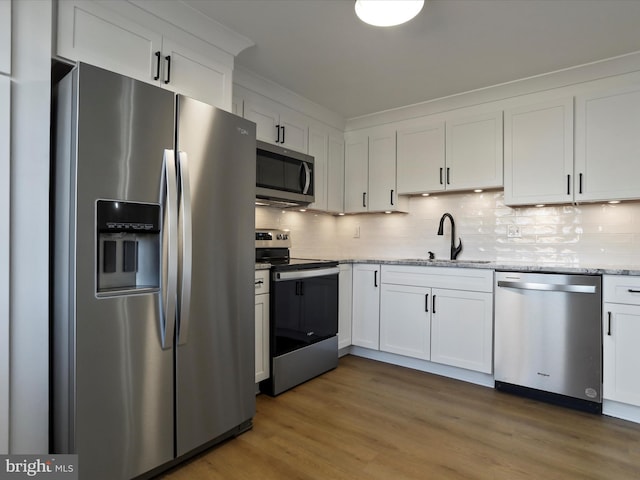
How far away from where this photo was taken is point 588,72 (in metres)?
2.76

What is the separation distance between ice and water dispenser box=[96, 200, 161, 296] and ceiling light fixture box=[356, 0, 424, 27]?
1.41 metres

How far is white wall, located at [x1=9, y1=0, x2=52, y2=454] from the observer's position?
1.51 metres

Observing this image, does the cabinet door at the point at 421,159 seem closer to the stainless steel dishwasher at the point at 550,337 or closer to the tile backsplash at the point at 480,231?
the tile backsplash at the point at 480,231

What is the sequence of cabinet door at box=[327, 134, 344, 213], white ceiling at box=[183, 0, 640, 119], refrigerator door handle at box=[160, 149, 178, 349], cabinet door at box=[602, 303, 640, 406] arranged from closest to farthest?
refrigerator door handle at box=[160, 149, 178, 349], white ceiling at box=[183, 0, 640, 119], cabinet door at box=[602, 303, 640, 406], cabinet door at box=[327, 134, 344, 213]

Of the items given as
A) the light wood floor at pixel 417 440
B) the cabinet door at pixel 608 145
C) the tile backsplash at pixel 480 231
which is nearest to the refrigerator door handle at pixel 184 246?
the light wood floor at pixel 417 440

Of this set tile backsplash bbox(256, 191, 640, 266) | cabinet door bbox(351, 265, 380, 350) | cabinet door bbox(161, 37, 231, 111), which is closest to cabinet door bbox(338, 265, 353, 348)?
cabinet door bbox(351, 265, 380, 350)

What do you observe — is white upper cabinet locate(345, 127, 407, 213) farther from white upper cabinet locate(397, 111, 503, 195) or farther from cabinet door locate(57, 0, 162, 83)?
cabinet door locate(57, 0, 162, 83)

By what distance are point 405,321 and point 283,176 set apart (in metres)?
1.63

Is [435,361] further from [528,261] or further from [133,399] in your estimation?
[133,399]

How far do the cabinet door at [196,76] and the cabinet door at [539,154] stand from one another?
228 centimetres

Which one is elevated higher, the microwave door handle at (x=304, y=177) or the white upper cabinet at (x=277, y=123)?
the white upper cabinet at (x=277, y=123)

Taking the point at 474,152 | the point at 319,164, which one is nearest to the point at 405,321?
the point at 474,152

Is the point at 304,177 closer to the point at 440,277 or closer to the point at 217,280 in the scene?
the point at 440,277

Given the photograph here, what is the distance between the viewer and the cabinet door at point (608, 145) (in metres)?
2.62
